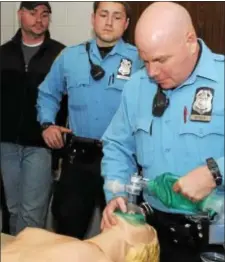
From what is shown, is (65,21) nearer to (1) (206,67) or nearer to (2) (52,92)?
(2) (52,92)

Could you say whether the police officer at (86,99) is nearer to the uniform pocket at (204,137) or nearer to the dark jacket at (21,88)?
the dark jacket at (21,88)

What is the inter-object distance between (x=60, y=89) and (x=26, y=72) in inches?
7.4

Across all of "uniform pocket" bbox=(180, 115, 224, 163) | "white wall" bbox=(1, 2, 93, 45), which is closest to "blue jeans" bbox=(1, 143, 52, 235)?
"white wall" bbox=(1, 2, 93, 45)

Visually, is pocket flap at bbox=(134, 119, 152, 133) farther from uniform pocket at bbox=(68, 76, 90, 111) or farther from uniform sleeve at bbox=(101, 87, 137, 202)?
uniform pocket at bbox=(68, 76, 90, 111)

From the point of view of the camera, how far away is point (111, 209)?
123cm

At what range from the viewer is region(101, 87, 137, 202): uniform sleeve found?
1307 mm

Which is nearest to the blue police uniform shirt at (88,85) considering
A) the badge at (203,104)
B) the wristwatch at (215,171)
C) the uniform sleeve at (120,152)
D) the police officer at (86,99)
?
the police officer at (86,99)

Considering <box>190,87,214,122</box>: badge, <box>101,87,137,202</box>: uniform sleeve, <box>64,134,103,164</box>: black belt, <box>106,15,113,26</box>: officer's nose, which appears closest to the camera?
<box>190,87,214,122</box>: badge

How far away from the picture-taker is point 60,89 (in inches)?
71.7

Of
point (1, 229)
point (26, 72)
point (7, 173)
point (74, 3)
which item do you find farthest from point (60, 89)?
point (1, 229)

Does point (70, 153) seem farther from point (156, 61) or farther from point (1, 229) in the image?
point (156, 61)

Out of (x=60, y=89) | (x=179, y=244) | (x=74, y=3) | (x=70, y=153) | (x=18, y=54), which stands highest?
(x=74, y=3)

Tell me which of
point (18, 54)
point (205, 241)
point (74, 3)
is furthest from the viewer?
point (18, 54)

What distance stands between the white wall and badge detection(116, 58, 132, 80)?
236 mm
